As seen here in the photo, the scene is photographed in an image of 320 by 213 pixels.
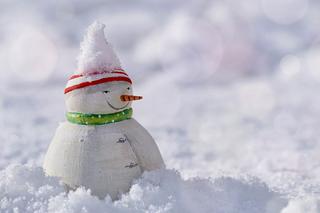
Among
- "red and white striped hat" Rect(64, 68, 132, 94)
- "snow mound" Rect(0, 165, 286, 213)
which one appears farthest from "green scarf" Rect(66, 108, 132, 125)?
→ "snow mound" Rect(0, 165, 286, 213)

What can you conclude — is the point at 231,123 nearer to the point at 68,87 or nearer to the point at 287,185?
the point at 287,185

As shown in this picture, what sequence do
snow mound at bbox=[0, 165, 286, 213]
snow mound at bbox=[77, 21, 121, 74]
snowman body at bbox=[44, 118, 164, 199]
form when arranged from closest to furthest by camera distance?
snow mound at bbox=[0, 165, 286, 213], snowman body at bbox=[44, 118, 164, 199], snow mound at bbox=[77, 21, 121, 74]

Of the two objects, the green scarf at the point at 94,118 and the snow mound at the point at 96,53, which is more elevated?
the snow mound at the point at 96,53

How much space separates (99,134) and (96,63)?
14.9 inches

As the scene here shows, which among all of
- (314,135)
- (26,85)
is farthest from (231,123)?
(26,85)

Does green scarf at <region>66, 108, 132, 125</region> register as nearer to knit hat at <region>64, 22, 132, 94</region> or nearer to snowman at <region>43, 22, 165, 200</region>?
snowman at <region>43, 22, 165, 200</region>

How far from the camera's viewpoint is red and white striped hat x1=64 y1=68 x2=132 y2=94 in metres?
3.03

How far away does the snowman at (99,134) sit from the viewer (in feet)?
9.74

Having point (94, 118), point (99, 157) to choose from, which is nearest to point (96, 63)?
point (94, 118)

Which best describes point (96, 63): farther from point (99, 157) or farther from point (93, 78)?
point (99, 157)

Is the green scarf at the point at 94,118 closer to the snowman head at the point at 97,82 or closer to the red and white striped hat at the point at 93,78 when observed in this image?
the snowman head at the point at 97,82

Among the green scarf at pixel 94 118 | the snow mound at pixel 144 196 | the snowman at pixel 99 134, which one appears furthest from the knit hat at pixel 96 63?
the snow mound at pixel 144 196

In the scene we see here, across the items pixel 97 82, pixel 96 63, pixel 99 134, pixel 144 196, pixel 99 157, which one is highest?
pixel 96 63

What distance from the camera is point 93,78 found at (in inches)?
119
